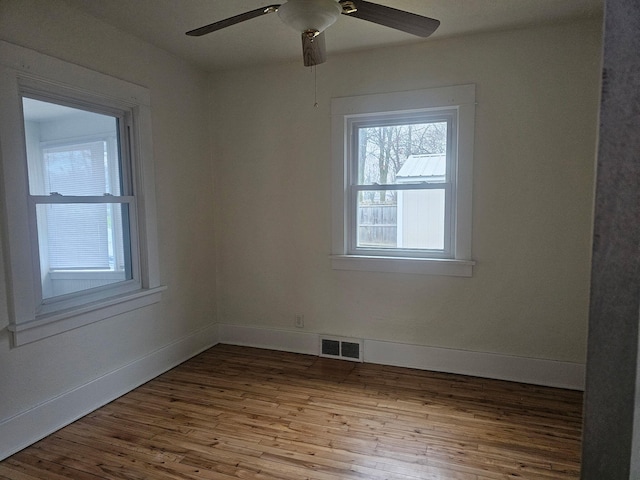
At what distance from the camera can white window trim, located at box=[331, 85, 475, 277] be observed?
9.46 feet

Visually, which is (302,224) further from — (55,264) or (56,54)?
(56,54)

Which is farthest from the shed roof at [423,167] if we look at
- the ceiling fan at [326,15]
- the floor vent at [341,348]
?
the floor vent at [341,348]

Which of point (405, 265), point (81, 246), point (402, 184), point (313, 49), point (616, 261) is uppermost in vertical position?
point (313, 49)

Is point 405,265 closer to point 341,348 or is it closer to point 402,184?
point 402,184

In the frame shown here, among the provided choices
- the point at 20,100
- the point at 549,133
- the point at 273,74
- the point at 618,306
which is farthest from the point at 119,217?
the point at 549,133

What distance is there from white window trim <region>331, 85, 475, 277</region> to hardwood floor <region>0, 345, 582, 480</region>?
2.82 ft

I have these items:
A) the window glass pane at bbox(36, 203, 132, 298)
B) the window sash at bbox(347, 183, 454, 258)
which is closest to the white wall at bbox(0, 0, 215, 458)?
the window glass pane at bbox(36, 203, 132, 298)

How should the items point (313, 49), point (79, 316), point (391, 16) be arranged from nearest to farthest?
1. point (391, 16)
2. point (313, 49)
3. point (79, 316)

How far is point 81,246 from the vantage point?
2.56m

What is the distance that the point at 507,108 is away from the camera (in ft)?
9.13

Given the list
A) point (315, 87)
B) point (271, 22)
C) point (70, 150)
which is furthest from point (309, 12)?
point (70, 150)

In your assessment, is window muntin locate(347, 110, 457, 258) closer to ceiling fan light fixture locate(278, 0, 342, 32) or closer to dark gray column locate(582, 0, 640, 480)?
ceiling fan light fixture locate(278, 0, 342, 32)

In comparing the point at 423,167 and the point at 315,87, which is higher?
the point at 315,87

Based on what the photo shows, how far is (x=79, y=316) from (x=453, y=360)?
2.70 m
